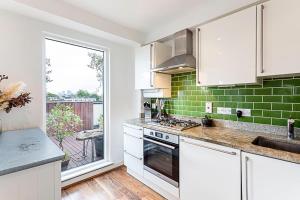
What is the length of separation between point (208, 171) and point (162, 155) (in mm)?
643

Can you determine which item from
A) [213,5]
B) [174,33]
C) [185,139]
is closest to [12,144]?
[185,139]

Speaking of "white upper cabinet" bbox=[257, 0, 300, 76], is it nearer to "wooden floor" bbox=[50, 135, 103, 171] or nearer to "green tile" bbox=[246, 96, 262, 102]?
"green tile" bbox=[246, 96, 262, 102]

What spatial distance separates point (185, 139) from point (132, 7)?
1768mm

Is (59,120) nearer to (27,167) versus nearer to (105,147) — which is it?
(105,147)

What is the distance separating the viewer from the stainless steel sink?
4.66ft

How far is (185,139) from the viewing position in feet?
5.82

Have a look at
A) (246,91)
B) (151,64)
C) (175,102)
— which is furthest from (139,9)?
(246,91)

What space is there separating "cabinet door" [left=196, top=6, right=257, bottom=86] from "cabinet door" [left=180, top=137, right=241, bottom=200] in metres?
0.74

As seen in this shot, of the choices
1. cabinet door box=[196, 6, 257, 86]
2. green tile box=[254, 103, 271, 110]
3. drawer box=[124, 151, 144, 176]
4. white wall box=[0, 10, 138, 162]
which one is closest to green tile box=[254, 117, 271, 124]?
green tile box=[254, 103, 271, 110]

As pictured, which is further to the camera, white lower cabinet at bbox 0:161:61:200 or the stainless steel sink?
the stainless steel sink

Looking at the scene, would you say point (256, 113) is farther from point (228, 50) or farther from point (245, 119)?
point (228, 50)

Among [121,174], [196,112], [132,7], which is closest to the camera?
[132,7]

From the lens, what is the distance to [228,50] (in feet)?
5.63

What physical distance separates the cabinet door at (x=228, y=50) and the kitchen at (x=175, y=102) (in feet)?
0.03
